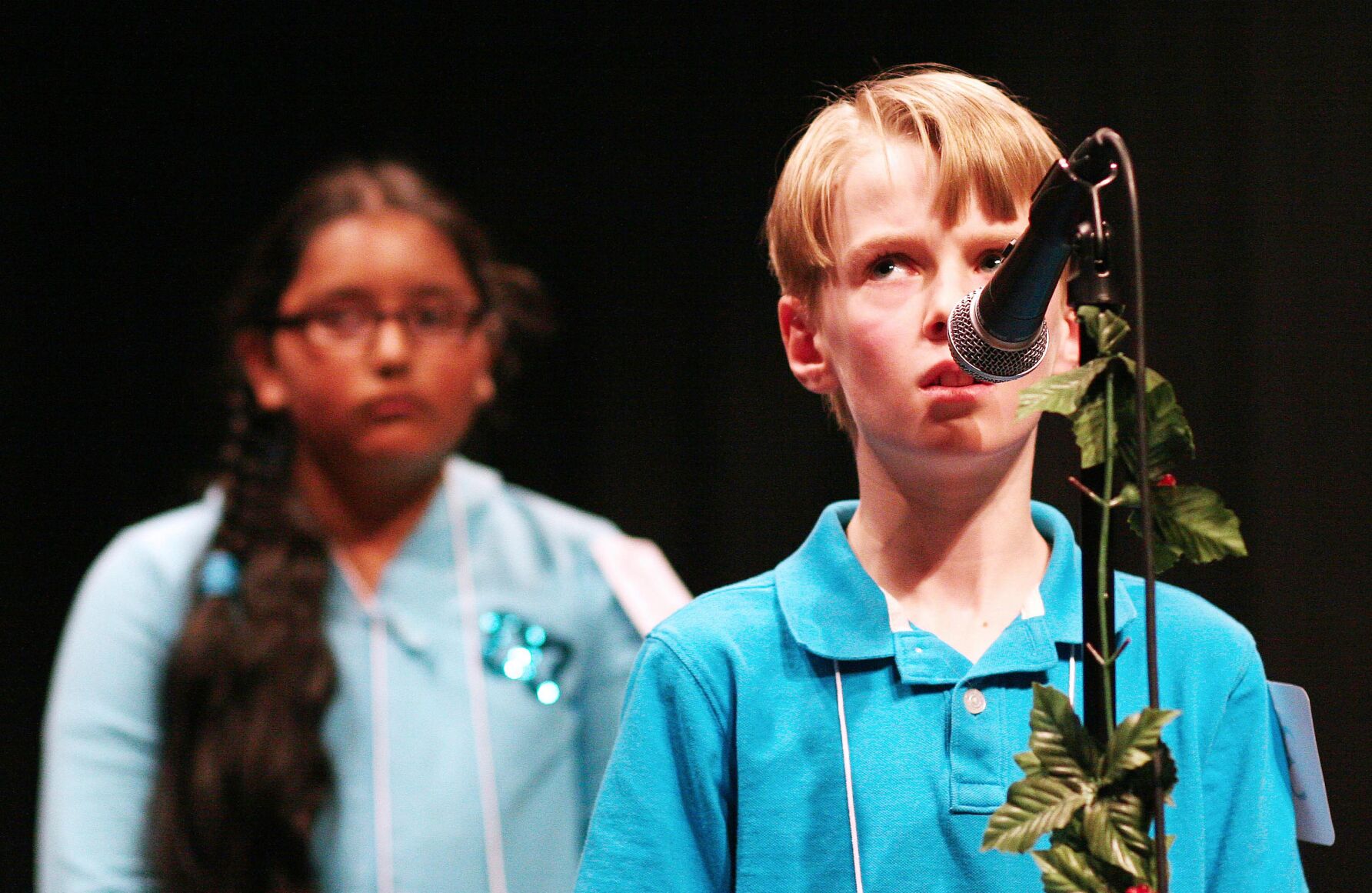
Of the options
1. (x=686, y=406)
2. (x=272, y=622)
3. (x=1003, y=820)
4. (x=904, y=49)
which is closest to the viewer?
(x=1003, y=820)

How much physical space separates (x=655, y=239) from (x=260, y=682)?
0.87 m

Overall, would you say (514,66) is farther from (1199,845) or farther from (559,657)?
(1199,845)

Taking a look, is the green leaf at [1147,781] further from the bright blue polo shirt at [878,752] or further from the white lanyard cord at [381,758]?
the white lanyard cord at [381,758]

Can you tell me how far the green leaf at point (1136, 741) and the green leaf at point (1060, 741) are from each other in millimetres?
15

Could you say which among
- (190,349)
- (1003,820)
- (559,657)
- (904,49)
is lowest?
(559,657)

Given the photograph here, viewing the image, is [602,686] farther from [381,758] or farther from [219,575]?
[219,575]

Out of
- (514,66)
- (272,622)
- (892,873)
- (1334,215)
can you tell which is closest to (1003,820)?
(892,873)

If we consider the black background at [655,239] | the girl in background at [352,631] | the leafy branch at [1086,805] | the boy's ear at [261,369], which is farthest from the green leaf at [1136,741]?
the boy's ear at [261,369]

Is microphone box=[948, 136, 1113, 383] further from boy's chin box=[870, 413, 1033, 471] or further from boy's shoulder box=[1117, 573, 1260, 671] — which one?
boy's shoulder box=[1117, 573, 1260, 671]

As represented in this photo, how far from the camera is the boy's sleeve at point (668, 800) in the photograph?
102 centimetres

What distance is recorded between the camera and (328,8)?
2.46 m

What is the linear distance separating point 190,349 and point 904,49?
1380mm

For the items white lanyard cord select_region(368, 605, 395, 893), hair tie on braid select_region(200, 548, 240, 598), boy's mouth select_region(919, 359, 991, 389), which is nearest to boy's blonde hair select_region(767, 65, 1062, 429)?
boy's mouth select_region(919, 359, 991, 389)

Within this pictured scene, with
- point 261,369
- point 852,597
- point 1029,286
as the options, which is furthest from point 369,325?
point 1029,286
